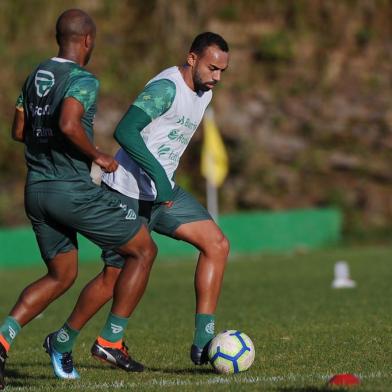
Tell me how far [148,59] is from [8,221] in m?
9.14

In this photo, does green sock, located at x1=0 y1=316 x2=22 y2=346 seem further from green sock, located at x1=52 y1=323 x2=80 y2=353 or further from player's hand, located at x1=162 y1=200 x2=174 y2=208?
player's hand, located at x1=162 y1=200 x2=174 y2=208

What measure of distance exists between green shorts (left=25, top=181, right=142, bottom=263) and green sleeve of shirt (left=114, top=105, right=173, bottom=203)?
28 cm

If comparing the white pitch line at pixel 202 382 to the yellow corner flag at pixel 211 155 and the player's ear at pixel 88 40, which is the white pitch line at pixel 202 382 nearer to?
the player's ear at pixel 88 40

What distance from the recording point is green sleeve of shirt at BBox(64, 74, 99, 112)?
6.58 meters

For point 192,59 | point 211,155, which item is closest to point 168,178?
point 192,59

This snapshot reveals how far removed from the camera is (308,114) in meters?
37.6

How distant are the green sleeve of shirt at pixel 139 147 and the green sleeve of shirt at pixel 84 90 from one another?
1.63 ft

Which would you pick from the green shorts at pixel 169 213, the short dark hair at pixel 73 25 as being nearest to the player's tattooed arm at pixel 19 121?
the short dark hair at pixel 73 25

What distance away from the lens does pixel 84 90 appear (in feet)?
21.7

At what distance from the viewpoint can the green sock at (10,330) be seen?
692 cm

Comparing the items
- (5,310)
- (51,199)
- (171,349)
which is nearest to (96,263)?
(5,310)

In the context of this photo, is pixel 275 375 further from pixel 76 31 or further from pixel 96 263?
pixel 96 263

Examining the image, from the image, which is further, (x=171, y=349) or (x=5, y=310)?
(x=5, y=310)

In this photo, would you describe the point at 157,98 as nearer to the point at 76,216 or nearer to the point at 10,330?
the point at 76,216
